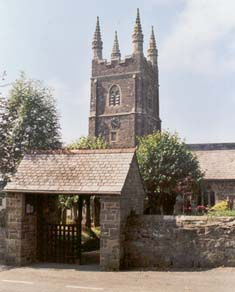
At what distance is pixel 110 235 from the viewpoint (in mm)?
14586

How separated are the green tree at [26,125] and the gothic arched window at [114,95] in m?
32.6

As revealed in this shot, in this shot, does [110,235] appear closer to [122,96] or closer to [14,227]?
[14,227]

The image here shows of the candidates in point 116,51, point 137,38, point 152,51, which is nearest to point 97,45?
point 116,51

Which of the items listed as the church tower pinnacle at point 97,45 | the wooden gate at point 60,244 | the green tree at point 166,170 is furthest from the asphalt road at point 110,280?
A: the church tower pinnacle at point 97,45

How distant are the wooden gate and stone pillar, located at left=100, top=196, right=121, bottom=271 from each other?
1650 mm

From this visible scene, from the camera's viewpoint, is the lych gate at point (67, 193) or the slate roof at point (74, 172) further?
the slate roof at point (74, 172)

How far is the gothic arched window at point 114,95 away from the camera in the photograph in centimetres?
5466

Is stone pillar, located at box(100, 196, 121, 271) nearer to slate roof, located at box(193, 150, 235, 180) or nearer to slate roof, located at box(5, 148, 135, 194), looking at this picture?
slate roof, located at box(5, 148, 135, 194)

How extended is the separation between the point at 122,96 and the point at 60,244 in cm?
3952

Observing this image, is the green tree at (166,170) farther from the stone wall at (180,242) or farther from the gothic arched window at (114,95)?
the gothic arched window at (114,95)

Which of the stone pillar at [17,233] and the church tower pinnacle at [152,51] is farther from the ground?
the church tower pinnacle at [152,51]

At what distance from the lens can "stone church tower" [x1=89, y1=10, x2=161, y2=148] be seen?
52906 mm

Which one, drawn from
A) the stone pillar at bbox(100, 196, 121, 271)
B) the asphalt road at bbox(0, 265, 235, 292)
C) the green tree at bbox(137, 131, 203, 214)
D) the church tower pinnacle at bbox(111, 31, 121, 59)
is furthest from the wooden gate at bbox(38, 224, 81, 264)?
the church tower pinnacle at bbox(111, 31, 121, 59)

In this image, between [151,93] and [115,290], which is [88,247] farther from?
[151,93]
